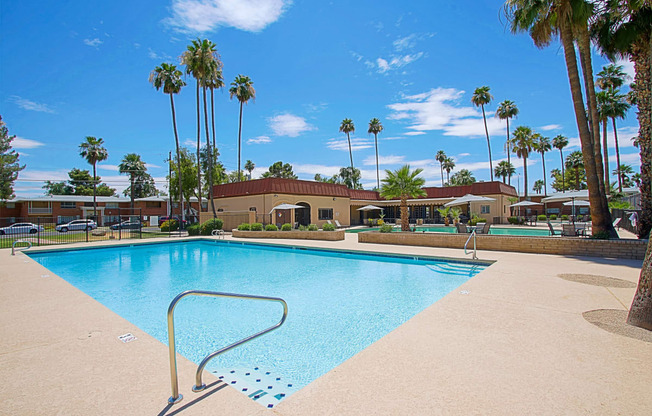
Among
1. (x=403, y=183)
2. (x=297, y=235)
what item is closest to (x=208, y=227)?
(x=297, y=235)

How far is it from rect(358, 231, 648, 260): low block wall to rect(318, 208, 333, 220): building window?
43.9ft

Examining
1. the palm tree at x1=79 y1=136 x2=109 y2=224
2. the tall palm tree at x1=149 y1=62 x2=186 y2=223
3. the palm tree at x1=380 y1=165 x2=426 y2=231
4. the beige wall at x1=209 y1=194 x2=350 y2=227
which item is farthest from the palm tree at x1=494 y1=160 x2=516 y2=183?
the palm tree at x1=79 y1=136 x2=109 y2=224

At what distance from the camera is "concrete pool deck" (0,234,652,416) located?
2436mm

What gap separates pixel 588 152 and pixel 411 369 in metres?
12.4

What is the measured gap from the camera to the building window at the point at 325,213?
28230mm

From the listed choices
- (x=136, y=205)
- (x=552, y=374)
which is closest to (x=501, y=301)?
(x=552, y=374)

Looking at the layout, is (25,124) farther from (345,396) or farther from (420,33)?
(345,396)

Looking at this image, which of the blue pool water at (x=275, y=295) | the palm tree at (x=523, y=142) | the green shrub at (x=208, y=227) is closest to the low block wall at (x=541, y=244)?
the blue pool water at (x=275, y=295)

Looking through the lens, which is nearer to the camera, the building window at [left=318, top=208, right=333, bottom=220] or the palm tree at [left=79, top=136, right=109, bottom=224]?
the building window at [left=318, top=208, right=333, bottom=220]

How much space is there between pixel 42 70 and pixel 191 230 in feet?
42.0

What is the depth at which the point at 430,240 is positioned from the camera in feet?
46.7

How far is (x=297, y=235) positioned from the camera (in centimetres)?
1972

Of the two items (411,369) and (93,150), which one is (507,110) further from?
(93,150)

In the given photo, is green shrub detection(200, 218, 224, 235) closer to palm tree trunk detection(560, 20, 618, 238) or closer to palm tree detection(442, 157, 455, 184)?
palm tree trunk detection(560, 20, 618, 238)
